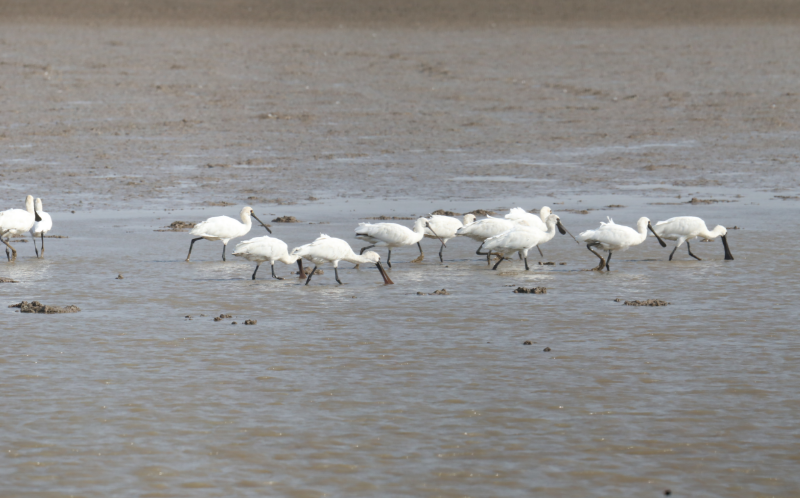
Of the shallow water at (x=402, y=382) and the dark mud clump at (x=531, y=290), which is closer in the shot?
the shallow water at (x=402, y=382)

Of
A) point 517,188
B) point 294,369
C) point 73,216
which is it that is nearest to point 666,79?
point 517,188

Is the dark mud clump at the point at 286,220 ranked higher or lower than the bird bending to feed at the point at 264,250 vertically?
higher

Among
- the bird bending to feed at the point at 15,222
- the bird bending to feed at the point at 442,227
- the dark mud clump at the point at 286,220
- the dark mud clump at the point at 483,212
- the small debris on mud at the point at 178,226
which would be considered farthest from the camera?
the dark mud clump at the point at 483,212

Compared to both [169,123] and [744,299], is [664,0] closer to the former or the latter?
[169,123]

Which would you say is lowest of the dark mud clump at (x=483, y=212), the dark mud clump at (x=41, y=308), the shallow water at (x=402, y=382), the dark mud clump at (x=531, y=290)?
the shallow water at (x=402, y=382)

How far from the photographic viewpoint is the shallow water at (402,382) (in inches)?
253

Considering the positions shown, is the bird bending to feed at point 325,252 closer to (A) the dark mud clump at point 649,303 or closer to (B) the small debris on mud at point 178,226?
(A) the dark mud clump at point 649,303

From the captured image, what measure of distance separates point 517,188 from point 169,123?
10335 mm

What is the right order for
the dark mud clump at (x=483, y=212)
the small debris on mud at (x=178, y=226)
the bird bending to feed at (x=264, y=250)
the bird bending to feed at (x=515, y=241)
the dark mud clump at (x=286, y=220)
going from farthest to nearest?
the dark mud clump at (x=483, y=212) < the dark mud clump at (x=286, y=220) < the small debris on mud at (x=178, y=226) < the bird bending to feed at (x=515, y=241) < the bird bending to feed at (x=264, y=250)

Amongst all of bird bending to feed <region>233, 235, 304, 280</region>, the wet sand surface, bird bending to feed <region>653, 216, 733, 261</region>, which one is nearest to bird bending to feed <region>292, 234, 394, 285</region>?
bird bending to feed <region>233, 235, 304, 280</region>

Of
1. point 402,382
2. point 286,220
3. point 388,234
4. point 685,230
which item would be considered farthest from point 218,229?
point 402,382

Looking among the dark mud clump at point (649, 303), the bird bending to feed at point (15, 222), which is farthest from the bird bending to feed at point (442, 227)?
the bird bending to feed at point (15, 222)

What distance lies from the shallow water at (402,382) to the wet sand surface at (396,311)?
1.1 inches

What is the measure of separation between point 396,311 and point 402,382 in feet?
8.64
